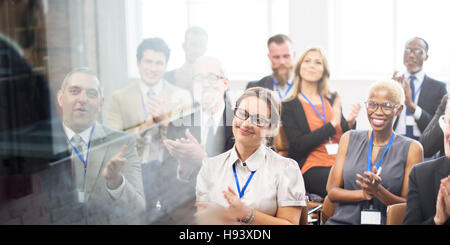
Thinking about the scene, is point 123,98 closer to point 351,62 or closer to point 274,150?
point 274,150

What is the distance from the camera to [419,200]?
92.6 inches

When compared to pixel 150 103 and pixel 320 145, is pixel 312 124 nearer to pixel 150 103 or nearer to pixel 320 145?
pixel 320 145

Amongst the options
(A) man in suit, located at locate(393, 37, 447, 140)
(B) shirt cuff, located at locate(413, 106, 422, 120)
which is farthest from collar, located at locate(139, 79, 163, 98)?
(B) shirt cuff, located at locate(413, 106, 422, 120)

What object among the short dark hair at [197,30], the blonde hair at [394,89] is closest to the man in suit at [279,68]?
the short dark hair at [197,30]

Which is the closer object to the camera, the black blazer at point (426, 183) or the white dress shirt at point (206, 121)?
the black blazer at point (426, 183)

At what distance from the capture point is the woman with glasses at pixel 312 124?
2438 mm

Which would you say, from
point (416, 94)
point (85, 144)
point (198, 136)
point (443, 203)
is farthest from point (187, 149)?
point (443, 203)

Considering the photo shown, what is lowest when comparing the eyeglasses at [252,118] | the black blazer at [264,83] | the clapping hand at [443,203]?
the clapping hand at [443,203]

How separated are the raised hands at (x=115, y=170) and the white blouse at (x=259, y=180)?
452 millimetres

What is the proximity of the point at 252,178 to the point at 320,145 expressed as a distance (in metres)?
0.43

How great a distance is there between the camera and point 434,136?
2.38 metres

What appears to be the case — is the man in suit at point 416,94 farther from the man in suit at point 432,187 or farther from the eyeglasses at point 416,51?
the man in suit at point 432,187
